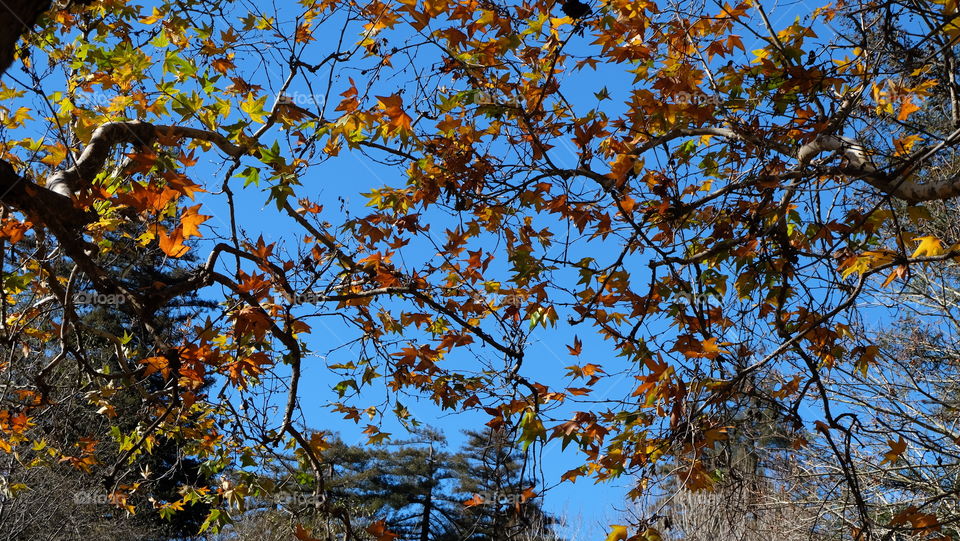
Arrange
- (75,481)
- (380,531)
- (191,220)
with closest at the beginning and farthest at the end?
(191,220) < (380,531) < (75,481)

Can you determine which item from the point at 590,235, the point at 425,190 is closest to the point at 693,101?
the point at 590,235

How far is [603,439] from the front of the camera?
285cm

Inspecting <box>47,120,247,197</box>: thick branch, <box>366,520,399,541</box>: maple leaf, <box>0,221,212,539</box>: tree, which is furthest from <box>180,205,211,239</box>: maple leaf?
<box>0,221,212,539</box>: tree

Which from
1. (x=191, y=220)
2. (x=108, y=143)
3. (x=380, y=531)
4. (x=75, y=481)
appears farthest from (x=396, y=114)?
(x=75, y=481)

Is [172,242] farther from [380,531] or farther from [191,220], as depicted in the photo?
[380,531]

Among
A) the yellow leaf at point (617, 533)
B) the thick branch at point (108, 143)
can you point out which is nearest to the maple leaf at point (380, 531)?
the yellow leaf at point (617, 533)

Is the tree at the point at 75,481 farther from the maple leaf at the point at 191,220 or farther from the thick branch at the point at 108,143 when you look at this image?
the maple leaf at the point at 191,220

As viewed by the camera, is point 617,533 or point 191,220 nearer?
point 191,220

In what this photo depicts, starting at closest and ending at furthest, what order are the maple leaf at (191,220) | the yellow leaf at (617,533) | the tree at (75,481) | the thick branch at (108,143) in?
the maple leaf at (191,220) < the yellow leaf at (617,533) < the thick branch at (108,143) < the tree at (75,481)

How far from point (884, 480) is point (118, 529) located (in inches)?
438

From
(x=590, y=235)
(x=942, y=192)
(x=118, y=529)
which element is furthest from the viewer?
(x=118, y=529)

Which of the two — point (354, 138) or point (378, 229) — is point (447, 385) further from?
point (354, 138)

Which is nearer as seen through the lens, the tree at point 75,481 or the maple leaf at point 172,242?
the maple leaf at point 172,242

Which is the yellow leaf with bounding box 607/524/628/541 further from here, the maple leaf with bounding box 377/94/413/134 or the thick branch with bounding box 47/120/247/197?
the thick branch with bounding box 47/120/247/197
